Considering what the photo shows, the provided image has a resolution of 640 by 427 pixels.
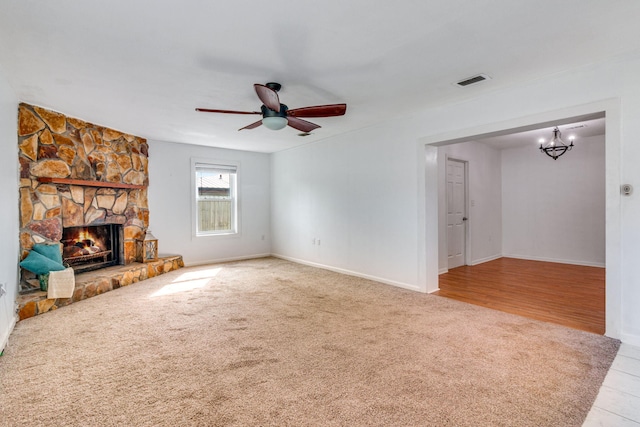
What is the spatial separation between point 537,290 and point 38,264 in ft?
20.7

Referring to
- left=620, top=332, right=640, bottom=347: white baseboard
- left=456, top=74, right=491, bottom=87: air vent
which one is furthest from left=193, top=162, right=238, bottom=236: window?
left=620, top=332, right=640, bottom=347: white baseboard

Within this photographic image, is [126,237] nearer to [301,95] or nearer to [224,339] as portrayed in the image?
[224,339]

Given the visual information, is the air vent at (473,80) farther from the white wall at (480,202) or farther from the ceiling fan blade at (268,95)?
the white wall at (480,202)

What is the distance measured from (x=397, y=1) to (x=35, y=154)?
4.45 m

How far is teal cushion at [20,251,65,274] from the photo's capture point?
11.8 feet

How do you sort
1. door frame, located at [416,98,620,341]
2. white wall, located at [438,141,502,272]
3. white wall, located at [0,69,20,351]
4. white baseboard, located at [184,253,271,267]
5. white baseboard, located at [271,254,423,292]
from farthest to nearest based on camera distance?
1. white baseboard, located at [184,253,271,267]
2. white wall, located at [438,141,502,272]
3. white baseboard, located at [271,254,423,292]
4. white wall, located at [0,69,20,351]
5. door frame, located at [416,98,620,341]

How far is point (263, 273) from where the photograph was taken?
5.52 m

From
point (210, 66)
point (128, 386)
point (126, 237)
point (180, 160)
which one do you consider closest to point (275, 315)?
point (128, 386)

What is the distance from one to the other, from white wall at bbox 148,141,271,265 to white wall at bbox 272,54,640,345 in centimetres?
Answer: 34

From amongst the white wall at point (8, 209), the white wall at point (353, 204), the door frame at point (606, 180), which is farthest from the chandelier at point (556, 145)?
the white wall at point (8, 209)

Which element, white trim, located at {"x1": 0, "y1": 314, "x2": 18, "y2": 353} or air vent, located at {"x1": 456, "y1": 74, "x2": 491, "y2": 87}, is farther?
air vent, located at {"x1": 456, "y1": 74, "x2": 491, "y2": 87}

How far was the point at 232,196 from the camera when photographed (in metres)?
6.83

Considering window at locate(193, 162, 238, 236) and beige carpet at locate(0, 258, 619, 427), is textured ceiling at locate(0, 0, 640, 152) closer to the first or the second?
beige carpet at locate(0, 258, 619, 427)

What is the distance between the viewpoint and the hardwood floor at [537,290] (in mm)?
3404
